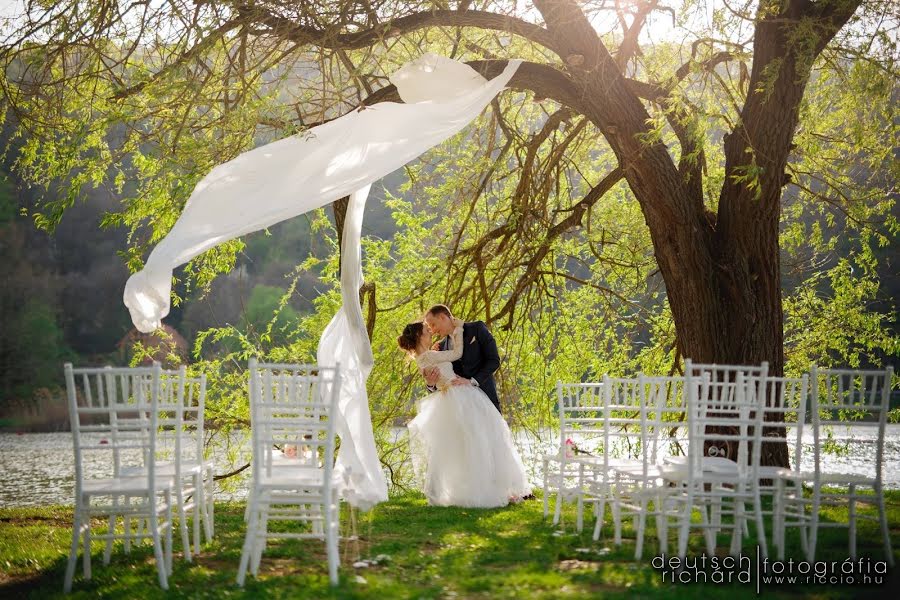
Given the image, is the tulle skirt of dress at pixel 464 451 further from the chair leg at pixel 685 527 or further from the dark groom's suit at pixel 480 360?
the chair leg at pixel 685 527

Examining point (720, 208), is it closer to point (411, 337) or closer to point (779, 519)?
point (411, 337)

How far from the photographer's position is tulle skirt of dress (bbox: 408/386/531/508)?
6.52m

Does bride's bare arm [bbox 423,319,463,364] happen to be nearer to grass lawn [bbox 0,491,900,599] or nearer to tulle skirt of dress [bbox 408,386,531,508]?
tulle skirt of dress [bbox 408,386,531,508]

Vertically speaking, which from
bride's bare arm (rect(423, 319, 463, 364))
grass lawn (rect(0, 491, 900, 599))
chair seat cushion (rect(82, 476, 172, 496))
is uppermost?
bride's bare arm (rect(423, 319, 463, 364))

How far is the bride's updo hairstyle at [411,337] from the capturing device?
6953 mm

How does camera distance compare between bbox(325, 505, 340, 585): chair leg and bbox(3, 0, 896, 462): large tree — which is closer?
bbox(325, 505, 340, 585): chair leg

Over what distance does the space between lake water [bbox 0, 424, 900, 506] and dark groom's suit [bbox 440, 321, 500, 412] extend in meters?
1.18

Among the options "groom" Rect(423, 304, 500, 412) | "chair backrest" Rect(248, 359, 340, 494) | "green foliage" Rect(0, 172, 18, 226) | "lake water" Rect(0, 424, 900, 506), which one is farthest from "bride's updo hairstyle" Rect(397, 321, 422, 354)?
"green foliage" Rect(0, 172, 18, 226)

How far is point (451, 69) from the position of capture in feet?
20.3

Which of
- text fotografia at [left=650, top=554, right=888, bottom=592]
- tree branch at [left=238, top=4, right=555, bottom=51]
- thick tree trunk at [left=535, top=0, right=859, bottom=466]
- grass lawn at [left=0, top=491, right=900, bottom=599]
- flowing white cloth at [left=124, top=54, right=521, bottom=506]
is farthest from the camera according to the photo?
thick tree trunk at [left=535, top=0, right=859, bottom=466]

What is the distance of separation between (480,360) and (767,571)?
317 centimetres

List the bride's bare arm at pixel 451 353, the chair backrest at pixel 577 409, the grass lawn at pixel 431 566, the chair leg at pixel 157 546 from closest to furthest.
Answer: the grass lawn at pixel 431 566
the chair leg at pixel 157 546
the chair backrest at pixel 577 409
the bride's bare arm at pixel 451 353

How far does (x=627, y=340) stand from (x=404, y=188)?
2723 mm

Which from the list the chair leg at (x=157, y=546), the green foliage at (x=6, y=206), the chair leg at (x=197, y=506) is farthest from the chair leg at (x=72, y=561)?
the green foliage at (x=6, y=206)
